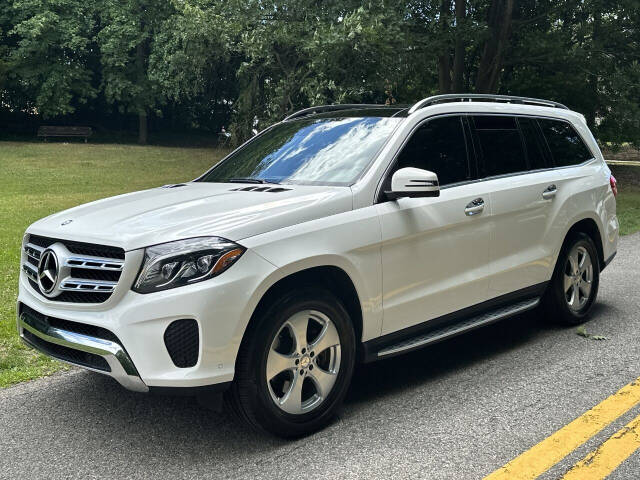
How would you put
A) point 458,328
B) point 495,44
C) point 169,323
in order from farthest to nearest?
point 495,44 < point 458,328 < point 169,323

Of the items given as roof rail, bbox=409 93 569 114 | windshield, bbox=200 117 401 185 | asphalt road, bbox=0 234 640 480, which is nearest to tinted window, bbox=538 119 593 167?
roof rail, bbox=409 93 569 114

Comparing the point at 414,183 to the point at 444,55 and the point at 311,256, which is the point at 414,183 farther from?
the point at 444,55

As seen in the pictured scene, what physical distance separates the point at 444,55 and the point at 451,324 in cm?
1422

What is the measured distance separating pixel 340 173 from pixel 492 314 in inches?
62.2

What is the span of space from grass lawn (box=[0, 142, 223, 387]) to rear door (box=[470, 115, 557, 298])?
10.6ft

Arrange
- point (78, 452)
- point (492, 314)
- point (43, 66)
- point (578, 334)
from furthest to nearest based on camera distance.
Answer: point (43, 66) < point (578, 334) < point (492, 314) < point (78, 452)

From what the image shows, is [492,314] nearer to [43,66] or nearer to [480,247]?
[480,247]

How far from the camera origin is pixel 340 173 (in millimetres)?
4375

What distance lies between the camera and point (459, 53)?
1914 cm

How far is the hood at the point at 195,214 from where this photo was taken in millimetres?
3520

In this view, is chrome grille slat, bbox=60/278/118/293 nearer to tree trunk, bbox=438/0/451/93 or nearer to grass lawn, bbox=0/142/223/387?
grass lawn, bbox=0/142/223/387

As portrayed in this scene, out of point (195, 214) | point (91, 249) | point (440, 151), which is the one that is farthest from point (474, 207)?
point (91, 249)

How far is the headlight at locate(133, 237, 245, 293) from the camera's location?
3.40 metres

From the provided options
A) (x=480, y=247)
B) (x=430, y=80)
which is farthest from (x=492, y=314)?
(x=430, y=80)
